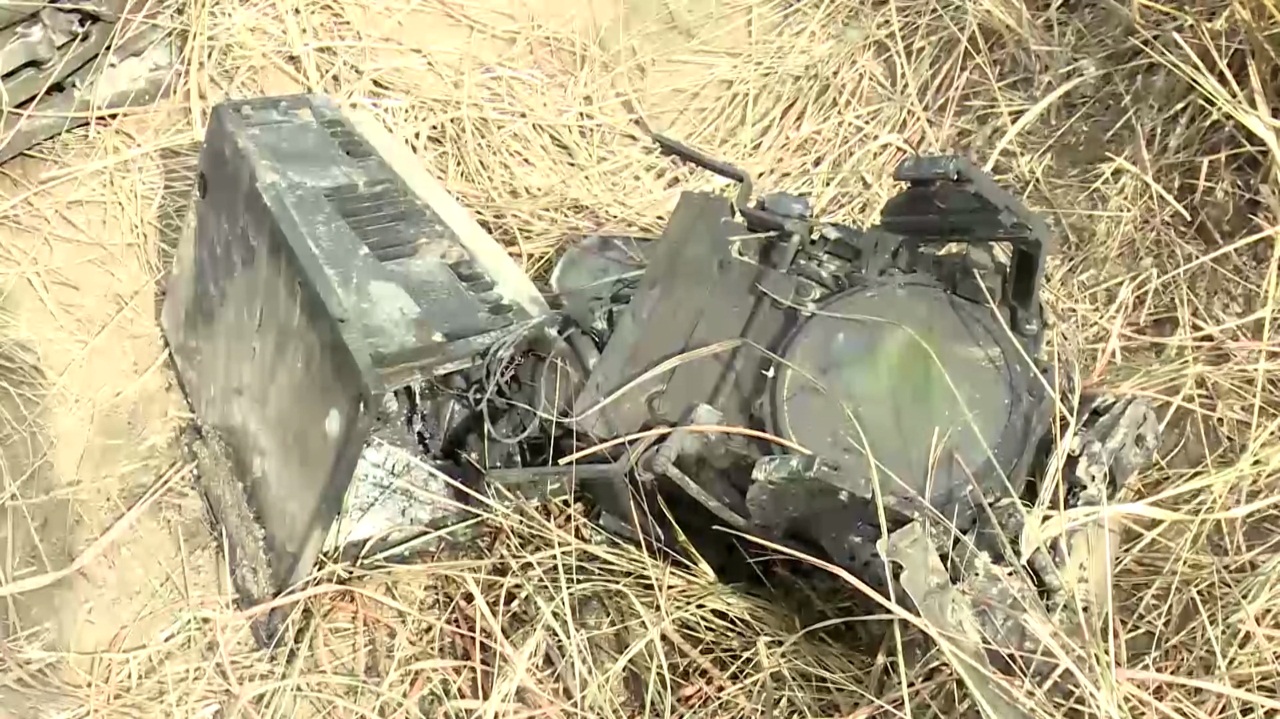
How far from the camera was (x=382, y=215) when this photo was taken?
1.35 metres

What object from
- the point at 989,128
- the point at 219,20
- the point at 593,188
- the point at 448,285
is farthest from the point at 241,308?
the point at 989,128

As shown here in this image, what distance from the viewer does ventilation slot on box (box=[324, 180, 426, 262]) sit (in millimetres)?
1300

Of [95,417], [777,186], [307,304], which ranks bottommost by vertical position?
[95,417]

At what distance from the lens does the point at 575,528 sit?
1.46 meters

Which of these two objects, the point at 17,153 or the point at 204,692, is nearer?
the point at 204,692

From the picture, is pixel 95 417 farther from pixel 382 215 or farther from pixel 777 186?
pixel 777 186


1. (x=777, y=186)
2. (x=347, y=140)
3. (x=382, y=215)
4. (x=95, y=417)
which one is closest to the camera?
(x=382, y=215)

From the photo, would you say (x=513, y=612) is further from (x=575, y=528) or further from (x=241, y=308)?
(x=241, y=308)

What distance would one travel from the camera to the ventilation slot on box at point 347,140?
146 centimetres

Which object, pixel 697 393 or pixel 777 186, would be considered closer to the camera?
pixel 697 393

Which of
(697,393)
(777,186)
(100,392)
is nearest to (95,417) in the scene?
(100,392)

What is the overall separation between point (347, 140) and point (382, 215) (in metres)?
0.19

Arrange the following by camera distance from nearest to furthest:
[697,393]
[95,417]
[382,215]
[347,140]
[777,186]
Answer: [697,393] → [382,215] → [347,140] → [95,417] → [777,186]

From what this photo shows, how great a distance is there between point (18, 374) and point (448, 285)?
751 mm
